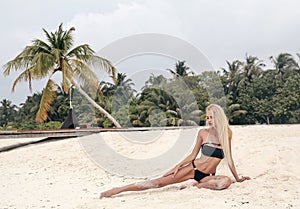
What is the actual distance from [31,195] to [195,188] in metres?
2.90

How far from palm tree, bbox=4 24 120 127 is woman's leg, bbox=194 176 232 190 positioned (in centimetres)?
1267

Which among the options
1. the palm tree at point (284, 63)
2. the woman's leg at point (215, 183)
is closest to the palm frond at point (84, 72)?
the woman's leg at point (215, 183)

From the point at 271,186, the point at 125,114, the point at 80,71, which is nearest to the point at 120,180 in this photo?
the point at 271,186

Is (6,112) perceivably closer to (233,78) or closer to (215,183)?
(233,78)

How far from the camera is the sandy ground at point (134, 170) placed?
17.0ft

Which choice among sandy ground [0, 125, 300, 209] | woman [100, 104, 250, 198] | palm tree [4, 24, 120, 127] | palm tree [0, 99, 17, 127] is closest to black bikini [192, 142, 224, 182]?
woman [100, 104, 250, 198]

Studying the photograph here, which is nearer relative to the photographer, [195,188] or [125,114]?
[195,188]

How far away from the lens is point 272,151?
7.63m

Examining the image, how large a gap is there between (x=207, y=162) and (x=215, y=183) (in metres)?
0.33

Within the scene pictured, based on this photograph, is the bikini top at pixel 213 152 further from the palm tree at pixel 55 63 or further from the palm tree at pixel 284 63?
the palm tree at pixel 284 63

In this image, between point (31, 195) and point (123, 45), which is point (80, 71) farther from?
point (31, 195)

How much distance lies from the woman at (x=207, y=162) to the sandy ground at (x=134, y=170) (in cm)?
15

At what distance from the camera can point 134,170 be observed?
840 cm

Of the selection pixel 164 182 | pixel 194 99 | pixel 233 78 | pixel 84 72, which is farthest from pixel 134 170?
pixel 233 78
